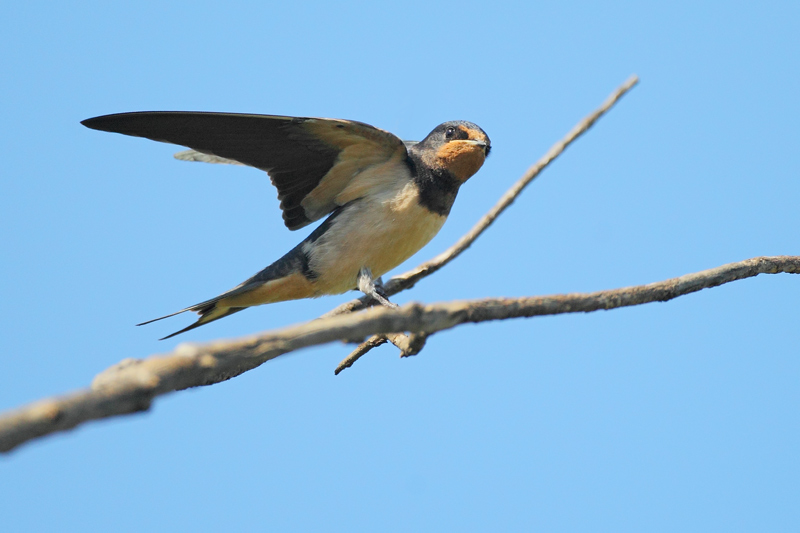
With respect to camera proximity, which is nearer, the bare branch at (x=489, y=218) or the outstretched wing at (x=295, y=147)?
the bare branch at (x=489, y=218)

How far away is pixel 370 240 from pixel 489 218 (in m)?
0.92

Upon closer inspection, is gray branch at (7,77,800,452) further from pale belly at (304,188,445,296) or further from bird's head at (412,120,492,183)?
bird's head at (412,120,492,183)

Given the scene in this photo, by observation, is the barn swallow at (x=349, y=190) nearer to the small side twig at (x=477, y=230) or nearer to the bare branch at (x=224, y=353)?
the small side twig at (x=477, y=230)

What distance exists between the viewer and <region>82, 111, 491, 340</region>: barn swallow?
527 centimetres

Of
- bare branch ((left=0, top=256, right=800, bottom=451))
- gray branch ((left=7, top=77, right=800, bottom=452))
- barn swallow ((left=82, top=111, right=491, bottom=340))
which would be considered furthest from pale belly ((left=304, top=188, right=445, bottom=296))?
bare branch ((left=0, top=256, right=800, bottom=451))

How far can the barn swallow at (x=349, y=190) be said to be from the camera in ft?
17.3

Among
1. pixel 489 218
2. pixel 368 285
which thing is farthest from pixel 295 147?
pixel 489 218

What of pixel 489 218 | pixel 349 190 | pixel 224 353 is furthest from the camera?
pixel 349 190

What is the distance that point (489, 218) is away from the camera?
5.14 metres

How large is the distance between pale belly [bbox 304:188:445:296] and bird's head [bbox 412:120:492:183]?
1.17 ft

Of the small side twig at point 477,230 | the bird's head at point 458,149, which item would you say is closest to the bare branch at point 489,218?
the small side twig at point 477,230

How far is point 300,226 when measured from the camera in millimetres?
5949

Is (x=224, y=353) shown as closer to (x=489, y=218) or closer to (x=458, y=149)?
(x=489, y=218)

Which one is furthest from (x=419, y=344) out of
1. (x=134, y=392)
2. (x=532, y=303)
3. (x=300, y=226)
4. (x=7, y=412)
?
(x=300, y=226)
